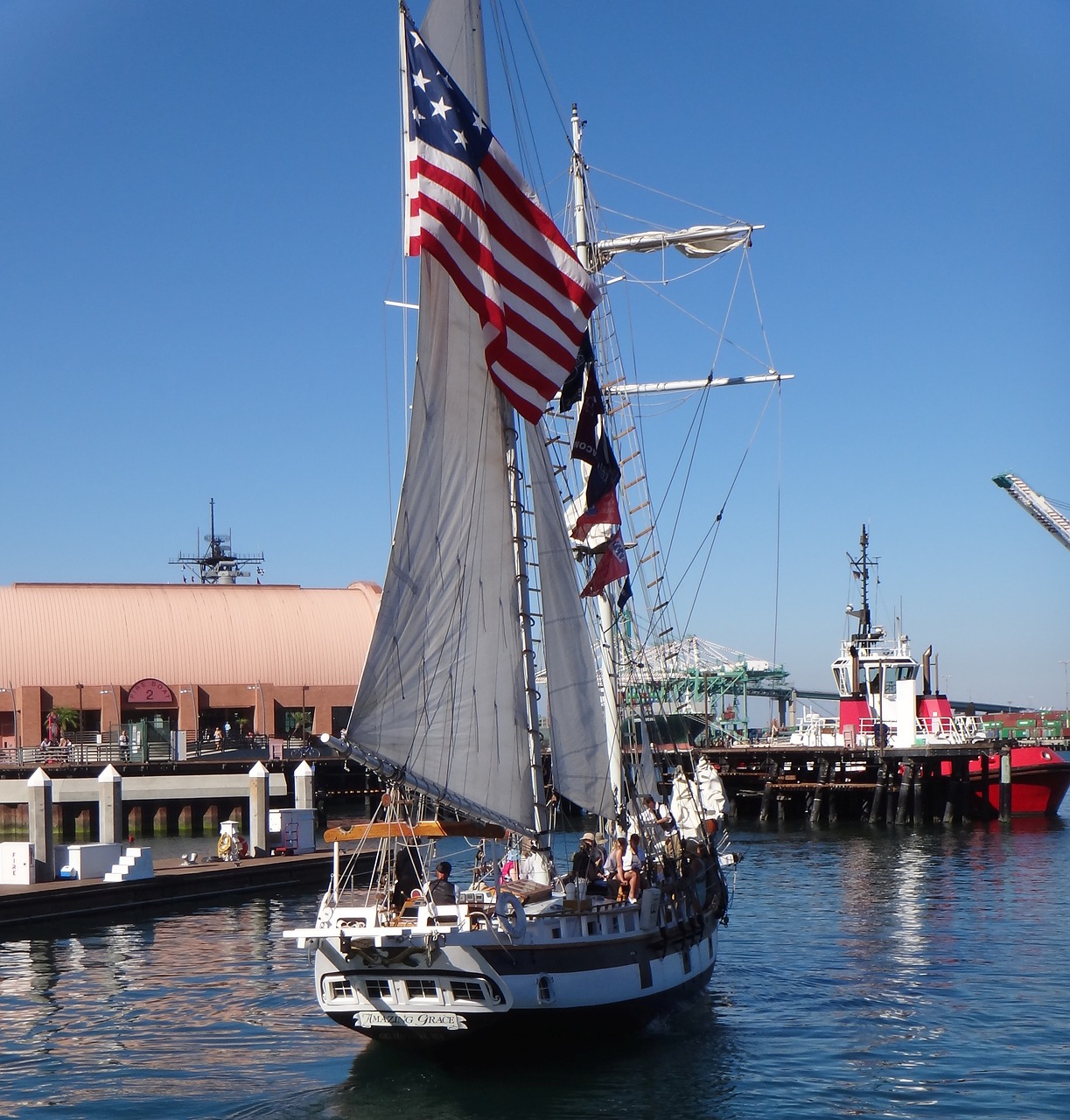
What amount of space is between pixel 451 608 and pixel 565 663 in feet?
12.4

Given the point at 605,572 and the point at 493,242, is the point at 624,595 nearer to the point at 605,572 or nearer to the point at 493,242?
the point at 605,572

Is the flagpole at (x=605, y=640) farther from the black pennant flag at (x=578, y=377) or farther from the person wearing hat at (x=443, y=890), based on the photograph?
the person wearing hat at (x=443, y=890)

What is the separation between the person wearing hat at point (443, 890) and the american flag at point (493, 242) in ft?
25.7

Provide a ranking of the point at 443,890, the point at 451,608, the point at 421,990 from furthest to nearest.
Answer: the point at 451,608, the point at 443,890, the point at 421,990

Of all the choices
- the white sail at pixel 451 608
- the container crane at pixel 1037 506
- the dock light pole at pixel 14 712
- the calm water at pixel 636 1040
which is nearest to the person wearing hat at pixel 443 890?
the white sail at pixel 451 608

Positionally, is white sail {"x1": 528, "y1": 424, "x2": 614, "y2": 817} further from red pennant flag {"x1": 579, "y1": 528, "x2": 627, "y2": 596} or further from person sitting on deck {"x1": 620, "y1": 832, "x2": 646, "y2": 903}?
person sitting on deck {"x1": 620, "y1": 832, "x2": 646, "y2": 903}

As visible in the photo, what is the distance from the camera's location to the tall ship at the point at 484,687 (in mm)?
19938

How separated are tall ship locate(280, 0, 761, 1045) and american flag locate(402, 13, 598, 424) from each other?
0.04 m

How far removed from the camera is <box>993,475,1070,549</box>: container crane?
104 meters

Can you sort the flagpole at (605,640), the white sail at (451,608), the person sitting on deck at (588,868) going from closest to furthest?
the white sail at (451,608)
the person sitting on deck at (588,868)
the flagpole at (605,640)

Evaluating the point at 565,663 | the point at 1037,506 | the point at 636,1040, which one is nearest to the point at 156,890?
the point at 565,663

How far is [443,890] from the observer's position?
67.8ft

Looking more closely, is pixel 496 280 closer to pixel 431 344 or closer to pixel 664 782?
pixel 431 344

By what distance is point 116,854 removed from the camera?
39.5 metres
